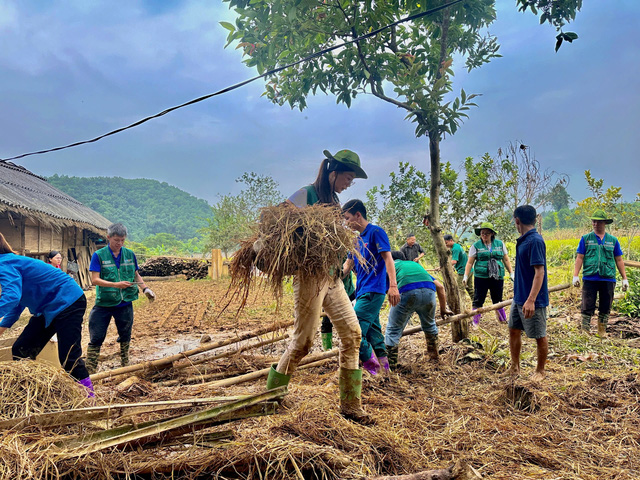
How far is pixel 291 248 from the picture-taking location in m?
2.56

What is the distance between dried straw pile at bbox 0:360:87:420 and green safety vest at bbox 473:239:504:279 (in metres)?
5.84

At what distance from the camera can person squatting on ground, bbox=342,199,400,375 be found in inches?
151

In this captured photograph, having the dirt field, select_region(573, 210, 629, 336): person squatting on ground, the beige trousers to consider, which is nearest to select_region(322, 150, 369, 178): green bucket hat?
the beige trousers

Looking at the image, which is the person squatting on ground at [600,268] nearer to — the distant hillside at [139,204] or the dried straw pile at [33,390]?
the dried straw pile at [33,390]

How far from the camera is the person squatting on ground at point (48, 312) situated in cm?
337

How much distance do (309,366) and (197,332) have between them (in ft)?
14.0

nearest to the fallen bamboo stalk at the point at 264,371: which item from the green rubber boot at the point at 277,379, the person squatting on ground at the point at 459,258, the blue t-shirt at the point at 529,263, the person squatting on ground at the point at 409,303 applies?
the person squatting on ground at the point at 409,303

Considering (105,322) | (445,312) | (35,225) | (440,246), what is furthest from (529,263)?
(35,225)

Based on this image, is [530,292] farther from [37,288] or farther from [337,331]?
[37,288]

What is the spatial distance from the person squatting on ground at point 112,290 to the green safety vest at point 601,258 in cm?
613

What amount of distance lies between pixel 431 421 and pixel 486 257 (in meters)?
4.21

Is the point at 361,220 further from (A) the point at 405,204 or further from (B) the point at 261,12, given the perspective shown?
(A) the point at 405,204

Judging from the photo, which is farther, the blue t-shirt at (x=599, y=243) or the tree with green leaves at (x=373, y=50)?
the blue t-shirt at (x=599, y=243)

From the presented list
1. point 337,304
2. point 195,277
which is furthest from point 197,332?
point 195,277
